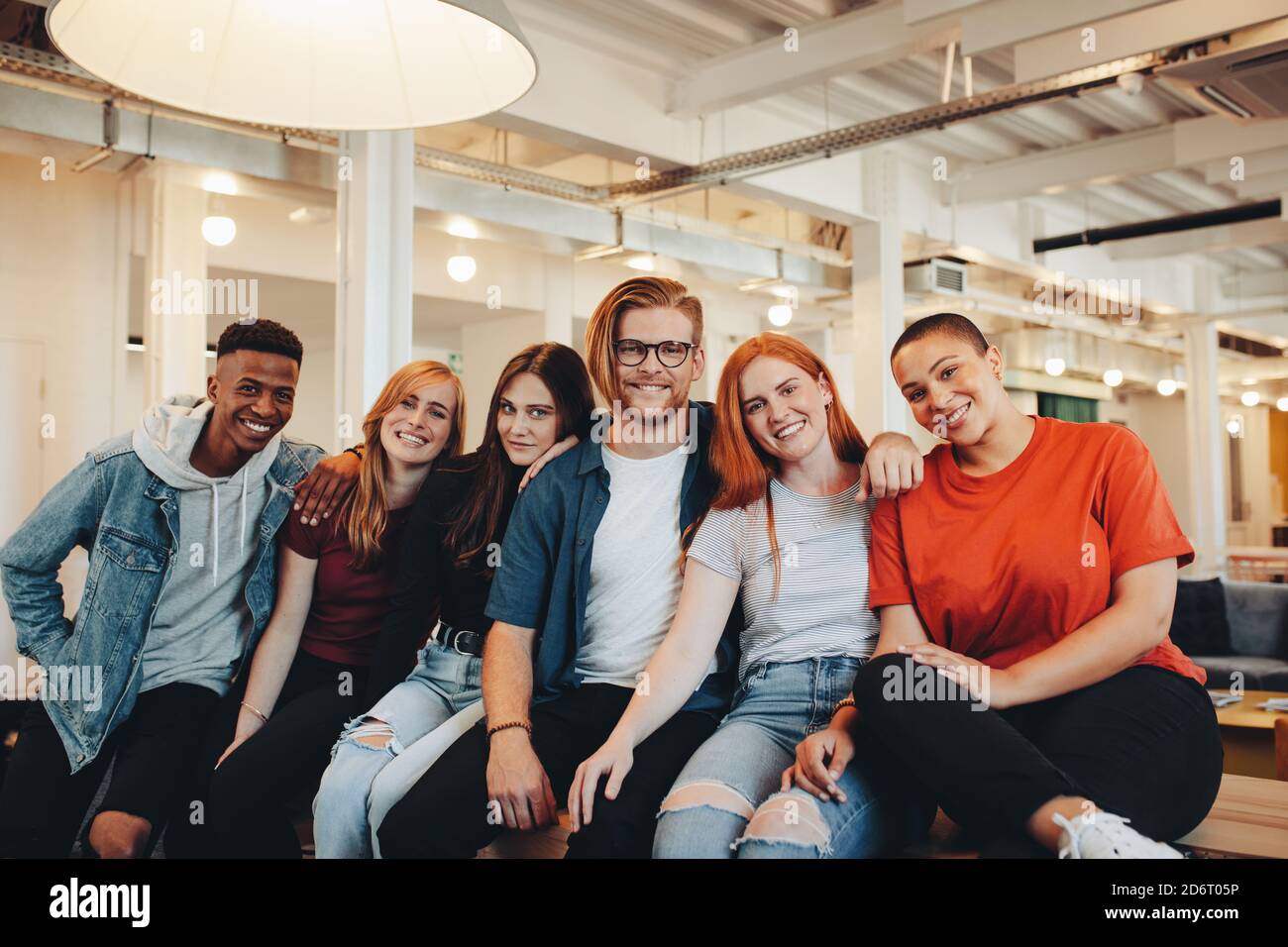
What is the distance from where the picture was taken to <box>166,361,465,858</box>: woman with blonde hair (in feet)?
7.38

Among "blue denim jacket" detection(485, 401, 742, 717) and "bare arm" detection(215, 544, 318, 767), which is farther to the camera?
"bare arm" detection(215, 544, 318, 767)

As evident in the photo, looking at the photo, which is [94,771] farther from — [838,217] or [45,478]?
[838,217]

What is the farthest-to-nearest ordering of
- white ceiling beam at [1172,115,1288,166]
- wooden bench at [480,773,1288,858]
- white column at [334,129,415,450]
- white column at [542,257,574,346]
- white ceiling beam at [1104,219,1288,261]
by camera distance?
white column at [542,257,574,346] < white ceiling beam at [1104,219,1288,261] < white ceiling beam at [1172,115,1288,166] < white column at [334,129,415,450] < wooden bench at [480,773,1288,858]

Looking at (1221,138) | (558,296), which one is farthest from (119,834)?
(558,296)

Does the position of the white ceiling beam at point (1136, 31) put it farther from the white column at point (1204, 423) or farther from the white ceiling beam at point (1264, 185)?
the white column at point (1204, 423)

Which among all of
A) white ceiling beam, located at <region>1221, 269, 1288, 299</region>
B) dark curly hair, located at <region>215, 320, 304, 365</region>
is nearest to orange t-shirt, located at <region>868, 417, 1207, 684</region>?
dark curly hair, located at <region>215, 320, 304, 365</region>

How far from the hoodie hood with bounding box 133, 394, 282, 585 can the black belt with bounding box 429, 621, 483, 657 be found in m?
0.54

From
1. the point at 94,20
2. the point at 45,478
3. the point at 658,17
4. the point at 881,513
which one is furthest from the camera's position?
the point at 45,478

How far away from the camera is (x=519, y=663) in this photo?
2.13 metres

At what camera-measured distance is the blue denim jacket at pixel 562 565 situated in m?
2.15

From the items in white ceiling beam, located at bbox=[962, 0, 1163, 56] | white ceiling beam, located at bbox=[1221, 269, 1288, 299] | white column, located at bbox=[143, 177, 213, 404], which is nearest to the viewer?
white ceiling beam, located at bbox=[962, 0, 1163, 56]

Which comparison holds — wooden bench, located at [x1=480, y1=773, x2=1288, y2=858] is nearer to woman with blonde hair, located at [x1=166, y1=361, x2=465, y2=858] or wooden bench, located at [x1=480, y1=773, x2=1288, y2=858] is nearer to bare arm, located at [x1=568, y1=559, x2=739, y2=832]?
bare arm, located at [x1=568, y1=559, x2=739, y2=832]
